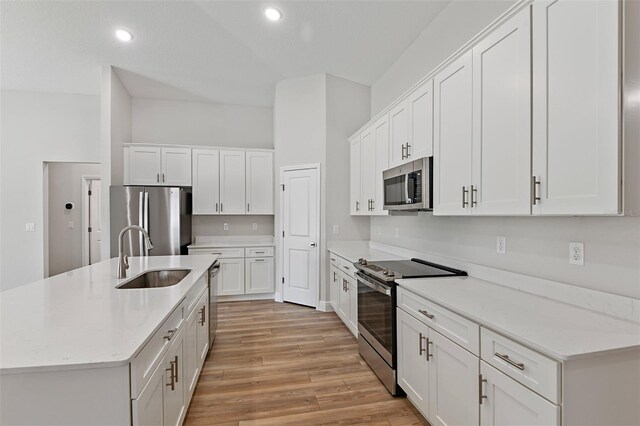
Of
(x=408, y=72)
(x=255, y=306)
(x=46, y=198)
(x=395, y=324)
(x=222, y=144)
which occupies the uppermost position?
(x=408, y=72)

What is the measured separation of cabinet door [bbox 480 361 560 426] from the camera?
3.71ft

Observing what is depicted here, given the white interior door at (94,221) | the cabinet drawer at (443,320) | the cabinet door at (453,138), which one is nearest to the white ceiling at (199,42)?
the cabinet door at (453,138)

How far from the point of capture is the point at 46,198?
5000 millimetres

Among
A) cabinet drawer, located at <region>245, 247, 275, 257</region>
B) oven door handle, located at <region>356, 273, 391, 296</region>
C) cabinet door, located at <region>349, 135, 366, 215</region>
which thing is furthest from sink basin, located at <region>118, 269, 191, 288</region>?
cabinet drawer, located at <region>245, 247, 275, 257</region>

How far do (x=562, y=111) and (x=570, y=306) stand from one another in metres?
0.99

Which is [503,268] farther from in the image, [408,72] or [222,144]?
[222,144]

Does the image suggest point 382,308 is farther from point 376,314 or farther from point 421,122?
point 421,122

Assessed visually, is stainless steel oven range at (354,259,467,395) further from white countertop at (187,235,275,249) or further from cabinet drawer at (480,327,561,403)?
white countertop at (187,235,275,249)

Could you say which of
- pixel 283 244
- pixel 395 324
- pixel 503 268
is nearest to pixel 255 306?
pixel 283 244

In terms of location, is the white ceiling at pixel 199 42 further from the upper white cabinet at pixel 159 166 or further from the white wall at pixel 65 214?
the white wall at pixel 65 214

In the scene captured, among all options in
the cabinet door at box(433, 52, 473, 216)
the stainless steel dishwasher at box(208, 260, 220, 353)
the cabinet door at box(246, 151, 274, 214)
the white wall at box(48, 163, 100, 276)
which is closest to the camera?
the cabinet door at box(433, 52, 473, 216)

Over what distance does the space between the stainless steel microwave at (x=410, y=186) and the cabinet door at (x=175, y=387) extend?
Answer: 1.94 m

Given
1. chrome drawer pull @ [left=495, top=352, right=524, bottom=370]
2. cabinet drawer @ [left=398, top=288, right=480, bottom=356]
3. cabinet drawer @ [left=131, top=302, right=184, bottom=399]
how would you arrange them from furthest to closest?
cabinet drawer @ [left=398, top=288, right=480, bottom=356] → chrome drawer pull @ [left=495, top=352, right=524, bottom=370] → cabinet drawer @ [left=131, top=302, right=184, bottom=399]

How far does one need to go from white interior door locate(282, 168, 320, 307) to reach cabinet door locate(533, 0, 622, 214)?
3241 millimetres
